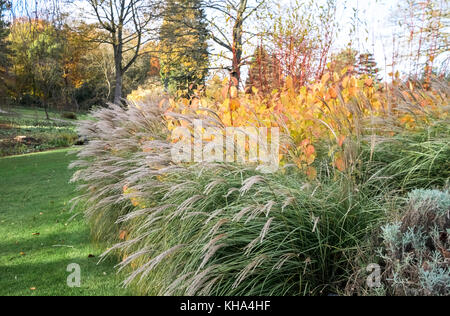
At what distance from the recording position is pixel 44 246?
12.8 feet

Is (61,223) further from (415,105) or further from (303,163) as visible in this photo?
(415,105)

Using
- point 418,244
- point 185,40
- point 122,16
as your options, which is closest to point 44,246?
point 418,244

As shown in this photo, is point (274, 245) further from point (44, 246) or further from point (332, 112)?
point (44, 246)

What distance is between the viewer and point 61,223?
4734mm

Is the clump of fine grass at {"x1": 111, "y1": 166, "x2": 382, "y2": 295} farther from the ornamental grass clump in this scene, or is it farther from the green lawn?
the green lawn

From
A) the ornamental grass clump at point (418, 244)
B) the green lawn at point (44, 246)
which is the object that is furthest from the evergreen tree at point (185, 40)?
the ornamental grass clump at point (418, 244)

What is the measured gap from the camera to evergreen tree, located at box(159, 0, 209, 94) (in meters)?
11.9

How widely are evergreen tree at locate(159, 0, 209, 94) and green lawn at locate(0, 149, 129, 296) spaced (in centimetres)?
644

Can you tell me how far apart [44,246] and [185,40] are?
10132 mm

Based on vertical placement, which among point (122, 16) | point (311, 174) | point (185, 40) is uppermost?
point (122, 16)

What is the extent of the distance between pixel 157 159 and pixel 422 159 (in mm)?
1963

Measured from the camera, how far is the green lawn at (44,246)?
294 centimetres
